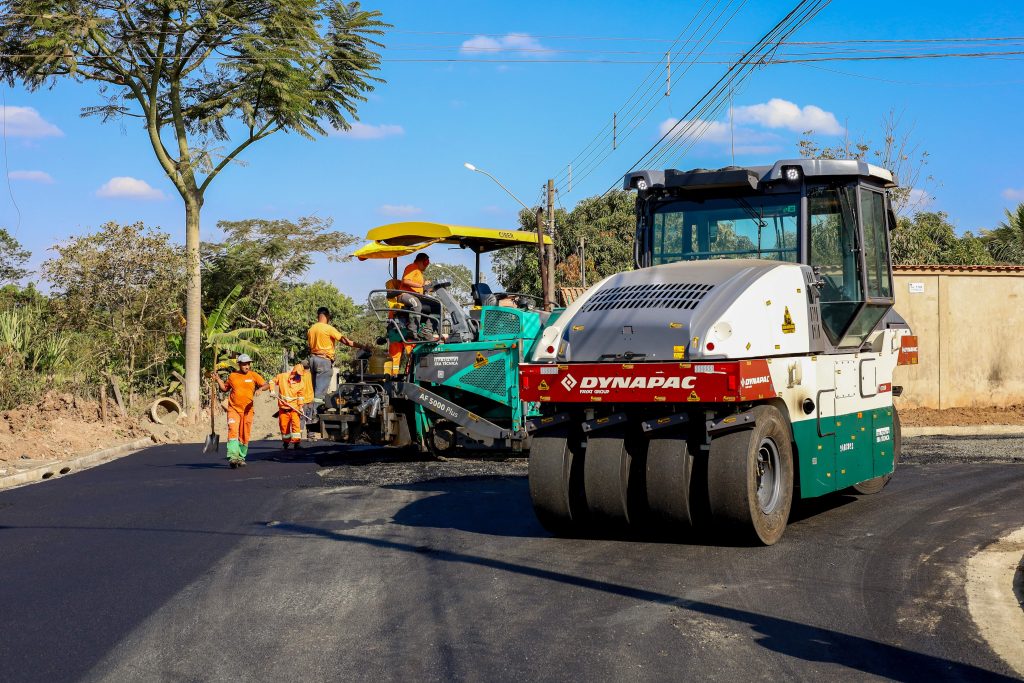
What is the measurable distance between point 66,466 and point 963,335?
15198 millimetres

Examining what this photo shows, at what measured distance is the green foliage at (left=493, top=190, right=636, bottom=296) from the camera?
42812 mm

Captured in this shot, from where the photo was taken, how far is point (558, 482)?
8.55 m

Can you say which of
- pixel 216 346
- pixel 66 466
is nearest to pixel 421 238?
pixel 66 466

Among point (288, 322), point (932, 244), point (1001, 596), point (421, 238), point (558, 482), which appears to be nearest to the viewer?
point (1001, 596)

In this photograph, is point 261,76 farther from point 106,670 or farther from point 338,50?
point 106,670

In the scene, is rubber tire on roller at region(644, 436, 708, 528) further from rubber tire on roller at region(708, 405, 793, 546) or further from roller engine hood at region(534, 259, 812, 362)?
roller engine hood at region(534, 259, 812, 362)

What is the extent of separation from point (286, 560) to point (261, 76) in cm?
1969

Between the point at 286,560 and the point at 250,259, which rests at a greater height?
the point at 250,259

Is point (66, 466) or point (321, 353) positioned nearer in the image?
point (66, 466)

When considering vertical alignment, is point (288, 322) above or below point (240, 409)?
above

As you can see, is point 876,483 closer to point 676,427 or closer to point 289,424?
point 676,427

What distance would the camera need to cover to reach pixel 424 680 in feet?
17.0

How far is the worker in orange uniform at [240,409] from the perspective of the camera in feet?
48.7

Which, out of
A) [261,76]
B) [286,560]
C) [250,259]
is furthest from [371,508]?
[250,259]
